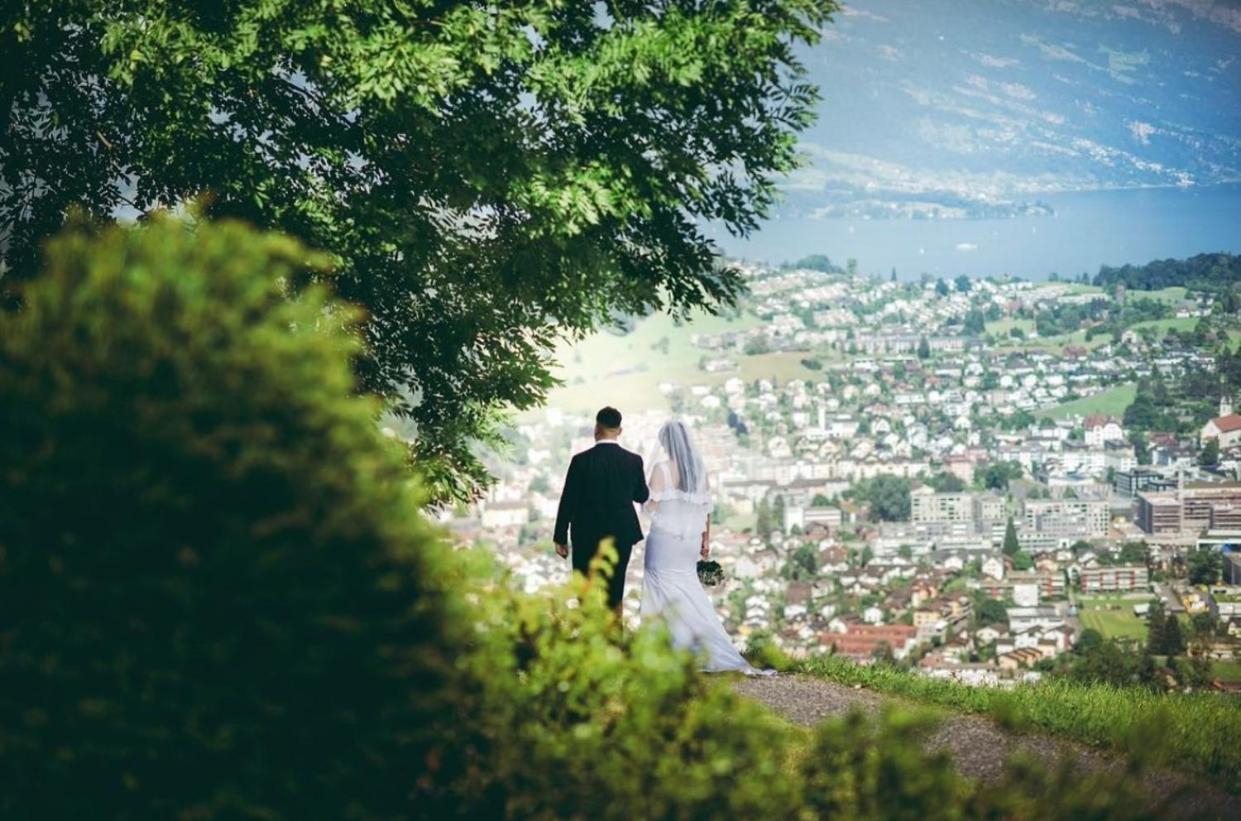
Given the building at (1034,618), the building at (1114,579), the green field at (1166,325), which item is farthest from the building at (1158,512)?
the green field at (1166,325)

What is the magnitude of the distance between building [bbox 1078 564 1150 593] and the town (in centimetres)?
12

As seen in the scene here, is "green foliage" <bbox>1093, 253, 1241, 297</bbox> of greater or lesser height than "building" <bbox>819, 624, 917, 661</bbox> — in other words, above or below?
above

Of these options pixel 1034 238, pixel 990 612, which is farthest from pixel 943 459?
pixel 1034 238

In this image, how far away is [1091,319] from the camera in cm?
11338

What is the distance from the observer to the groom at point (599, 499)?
468 inches

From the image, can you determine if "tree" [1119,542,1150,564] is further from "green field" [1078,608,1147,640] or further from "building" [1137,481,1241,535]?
"green field" [1078,608,1147,640]

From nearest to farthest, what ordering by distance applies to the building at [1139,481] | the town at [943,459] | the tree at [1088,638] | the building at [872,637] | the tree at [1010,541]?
the building at [872,637], the tree at [1088,638], the town at [943,459], the tree at [1010,541], the building at [1139,481]

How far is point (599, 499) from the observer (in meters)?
11.9

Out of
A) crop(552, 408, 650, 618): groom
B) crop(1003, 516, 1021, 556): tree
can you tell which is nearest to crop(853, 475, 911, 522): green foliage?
crop(1003, 516, 1021, 556): tree

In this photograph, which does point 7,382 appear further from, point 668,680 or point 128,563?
point 668,680

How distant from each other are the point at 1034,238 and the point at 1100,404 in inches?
2148

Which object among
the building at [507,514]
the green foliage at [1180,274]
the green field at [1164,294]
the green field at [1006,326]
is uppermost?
the green foliage at [1180,274]

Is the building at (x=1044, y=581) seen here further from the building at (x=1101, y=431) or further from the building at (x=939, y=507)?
the building at (x=1101, y=431)

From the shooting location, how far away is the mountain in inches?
5497
